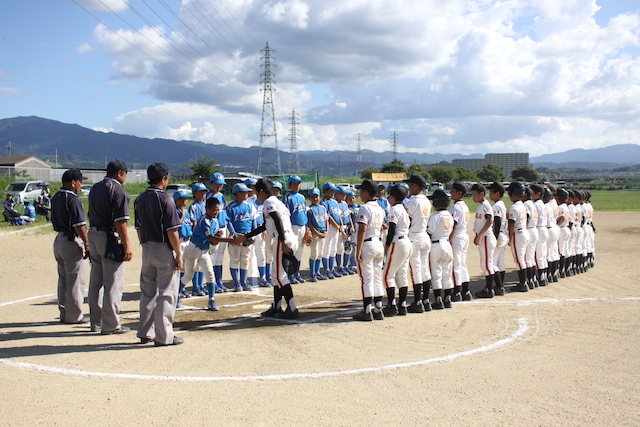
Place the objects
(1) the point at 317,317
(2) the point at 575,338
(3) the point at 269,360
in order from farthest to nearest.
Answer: (1) the point at 317,317 → (2) the point at 575,338 → (3) the point at 269,360

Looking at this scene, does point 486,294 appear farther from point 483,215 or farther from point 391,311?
point 391,311

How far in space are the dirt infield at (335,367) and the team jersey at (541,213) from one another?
2.23m

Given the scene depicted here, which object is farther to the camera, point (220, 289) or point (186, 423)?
point (220, 289)

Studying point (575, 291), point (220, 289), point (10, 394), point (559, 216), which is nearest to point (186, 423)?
point (10, 394)

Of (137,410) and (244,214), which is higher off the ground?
(244,214)

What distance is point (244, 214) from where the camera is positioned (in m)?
10.2

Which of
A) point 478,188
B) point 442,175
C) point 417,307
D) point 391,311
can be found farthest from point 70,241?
point 442,175

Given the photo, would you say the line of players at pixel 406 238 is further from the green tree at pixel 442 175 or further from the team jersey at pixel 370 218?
the green tree at pixel 442 175

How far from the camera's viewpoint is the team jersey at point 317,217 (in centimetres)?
1173

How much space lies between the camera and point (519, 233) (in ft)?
33.8

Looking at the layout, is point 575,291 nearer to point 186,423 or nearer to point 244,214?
point 244,214

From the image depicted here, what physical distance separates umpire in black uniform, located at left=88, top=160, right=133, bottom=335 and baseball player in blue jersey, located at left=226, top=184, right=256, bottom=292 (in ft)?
10.2

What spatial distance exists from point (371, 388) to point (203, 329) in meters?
3.36

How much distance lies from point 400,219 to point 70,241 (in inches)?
204
